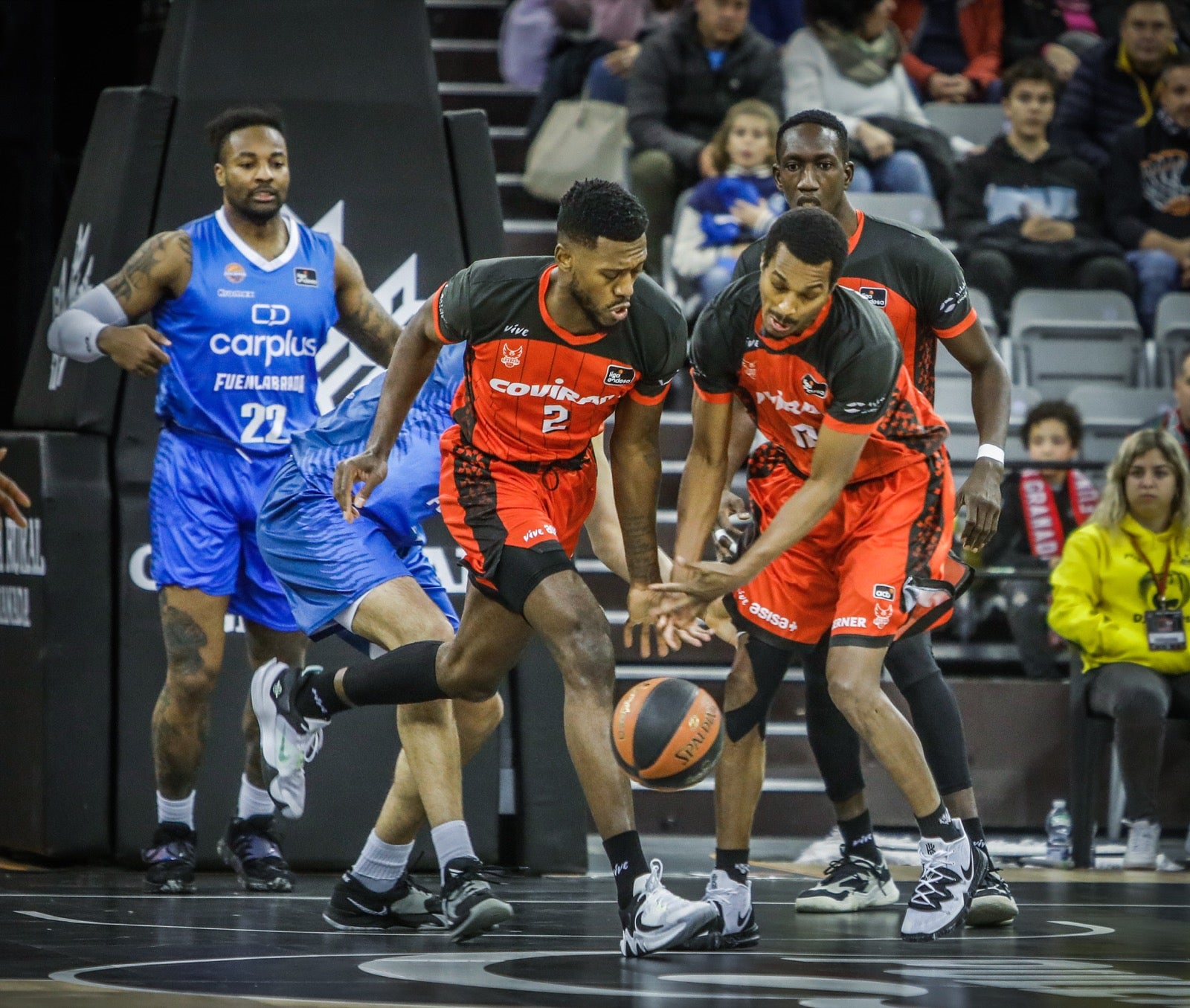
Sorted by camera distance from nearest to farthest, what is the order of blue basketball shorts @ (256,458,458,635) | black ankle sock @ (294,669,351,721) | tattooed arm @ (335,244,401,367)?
black ankle sock @ (294,669,351,721)
blue basketball shorts @ (256,458,458,635)
tattooed arm @ (335,244,401,367)

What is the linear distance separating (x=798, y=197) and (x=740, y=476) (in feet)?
11.5

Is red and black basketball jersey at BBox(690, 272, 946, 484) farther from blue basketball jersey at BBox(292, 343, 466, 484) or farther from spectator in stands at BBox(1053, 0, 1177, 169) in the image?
spectator in stands at BBox(1053, 0, 1177, 169)

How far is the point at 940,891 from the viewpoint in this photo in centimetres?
516

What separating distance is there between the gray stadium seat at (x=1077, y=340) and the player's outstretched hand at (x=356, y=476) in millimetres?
5314

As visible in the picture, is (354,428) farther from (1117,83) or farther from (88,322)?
(1117,83)

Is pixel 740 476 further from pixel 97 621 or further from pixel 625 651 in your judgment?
pixel 97 621

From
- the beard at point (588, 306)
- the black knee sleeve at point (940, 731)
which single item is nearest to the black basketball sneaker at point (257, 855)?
the black knee sleeve at point (940, 731)

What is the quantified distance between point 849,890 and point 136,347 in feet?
9.04

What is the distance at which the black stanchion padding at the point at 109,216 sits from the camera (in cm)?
684

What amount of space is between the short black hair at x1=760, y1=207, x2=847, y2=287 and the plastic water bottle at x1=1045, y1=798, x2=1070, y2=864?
3644 mm

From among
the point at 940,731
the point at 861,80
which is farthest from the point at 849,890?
the point at 861,80

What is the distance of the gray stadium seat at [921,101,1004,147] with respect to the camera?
11320 millimetres

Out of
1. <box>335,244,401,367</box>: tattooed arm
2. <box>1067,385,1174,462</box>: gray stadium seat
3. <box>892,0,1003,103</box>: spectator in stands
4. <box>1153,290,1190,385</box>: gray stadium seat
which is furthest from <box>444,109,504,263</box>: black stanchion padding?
<box>892,0,1003,103</box>: spectator in stands

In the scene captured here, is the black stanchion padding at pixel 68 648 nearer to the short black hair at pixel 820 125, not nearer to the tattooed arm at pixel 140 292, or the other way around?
the tattooed arm at pixel 140 292
